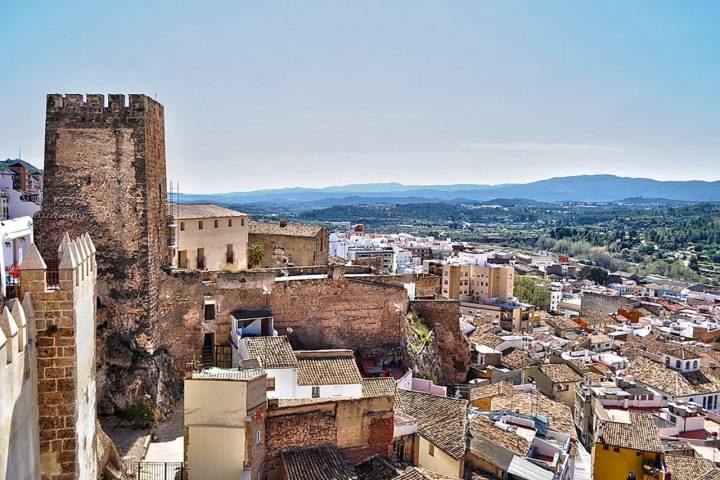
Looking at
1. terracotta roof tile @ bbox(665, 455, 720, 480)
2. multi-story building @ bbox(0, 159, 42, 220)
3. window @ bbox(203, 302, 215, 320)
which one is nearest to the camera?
window @ bbox(203, 302, 215, 320)

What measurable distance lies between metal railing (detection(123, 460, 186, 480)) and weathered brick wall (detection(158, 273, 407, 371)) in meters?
5.43

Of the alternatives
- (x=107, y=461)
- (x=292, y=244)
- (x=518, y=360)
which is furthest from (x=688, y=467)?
(x=292, y=244)

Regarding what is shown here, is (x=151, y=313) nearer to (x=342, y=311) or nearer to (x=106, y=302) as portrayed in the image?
(x=106, y=302)

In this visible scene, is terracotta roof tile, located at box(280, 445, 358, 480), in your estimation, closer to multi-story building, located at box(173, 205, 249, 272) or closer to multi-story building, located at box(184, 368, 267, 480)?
multi-story building, located at box(184, 368, 267, 480)

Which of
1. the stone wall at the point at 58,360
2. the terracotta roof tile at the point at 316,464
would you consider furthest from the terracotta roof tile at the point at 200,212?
the stone wall at the point at 58,360

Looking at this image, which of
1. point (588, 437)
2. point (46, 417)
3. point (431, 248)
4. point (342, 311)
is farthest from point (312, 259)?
point (431, 248)

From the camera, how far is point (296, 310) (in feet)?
72.2

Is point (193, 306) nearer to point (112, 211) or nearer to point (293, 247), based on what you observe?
point (112, 211)

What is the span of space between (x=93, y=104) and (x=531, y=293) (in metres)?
66.2

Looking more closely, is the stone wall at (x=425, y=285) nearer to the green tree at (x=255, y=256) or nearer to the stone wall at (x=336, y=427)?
the green tree at (x=255, y=256)

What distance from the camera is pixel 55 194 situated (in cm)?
1733

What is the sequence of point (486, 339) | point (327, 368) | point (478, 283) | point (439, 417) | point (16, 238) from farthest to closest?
point (478, 283)
point (486, 339)
point (439, 417)
point (327, 368)
point (16, 238)

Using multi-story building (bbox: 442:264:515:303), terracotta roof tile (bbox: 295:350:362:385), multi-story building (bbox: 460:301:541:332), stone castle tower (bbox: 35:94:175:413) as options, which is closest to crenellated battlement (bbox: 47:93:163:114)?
stone castle tower (bbox: 35:94:175:413)

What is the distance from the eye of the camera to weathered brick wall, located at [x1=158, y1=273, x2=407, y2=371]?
19906 mm
